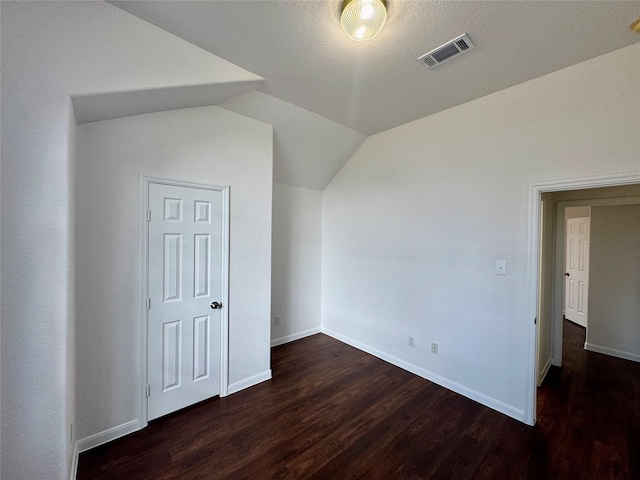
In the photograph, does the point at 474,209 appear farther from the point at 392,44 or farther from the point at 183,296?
the point at 183,296

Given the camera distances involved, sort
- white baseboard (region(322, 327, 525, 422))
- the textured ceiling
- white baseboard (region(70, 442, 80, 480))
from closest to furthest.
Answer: the textured ceiling < white baseboard (region(70, 442, 80, 480)) < white baseboard (region(322, 327, 525, 422))

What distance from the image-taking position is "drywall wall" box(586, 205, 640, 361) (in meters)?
3.28

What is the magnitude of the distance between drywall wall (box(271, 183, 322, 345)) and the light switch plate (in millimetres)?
2539

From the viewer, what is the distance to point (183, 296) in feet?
7.58

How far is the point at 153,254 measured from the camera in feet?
7.03

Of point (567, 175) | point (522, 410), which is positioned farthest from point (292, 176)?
point (522, 410)

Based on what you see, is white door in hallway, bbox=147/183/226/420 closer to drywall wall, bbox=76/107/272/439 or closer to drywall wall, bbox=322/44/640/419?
drywall wall, bbox=76/107/272/439

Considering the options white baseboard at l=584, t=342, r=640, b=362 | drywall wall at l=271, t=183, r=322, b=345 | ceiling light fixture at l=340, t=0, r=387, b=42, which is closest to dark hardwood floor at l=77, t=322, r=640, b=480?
white baseboard at l=584, t=342, r=640, b=362

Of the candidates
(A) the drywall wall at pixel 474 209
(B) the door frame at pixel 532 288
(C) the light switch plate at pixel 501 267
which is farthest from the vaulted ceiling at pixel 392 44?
(C) the light switch plate at pixel 501 267

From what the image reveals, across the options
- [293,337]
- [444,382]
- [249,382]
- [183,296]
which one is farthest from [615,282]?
[183,296]

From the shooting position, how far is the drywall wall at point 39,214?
47.4 inches

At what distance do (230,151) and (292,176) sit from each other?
1281 millimetres

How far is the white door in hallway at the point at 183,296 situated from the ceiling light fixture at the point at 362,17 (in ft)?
5.67

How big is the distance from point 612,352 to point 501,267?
9.30ft
